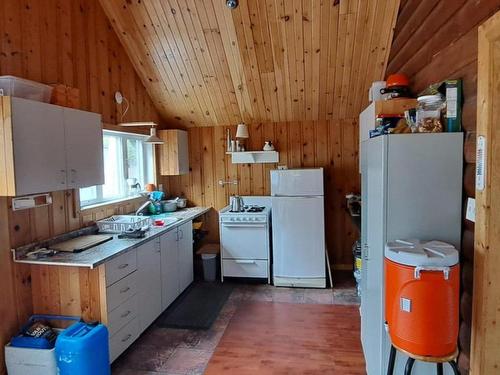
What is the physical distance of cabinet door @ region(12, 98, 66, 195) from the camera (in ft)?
7.09

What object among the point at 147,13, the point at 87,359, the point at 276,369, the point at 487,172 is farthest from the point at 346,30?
the point at 87,359

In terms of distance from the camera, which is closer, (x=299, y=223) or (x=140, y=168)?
(x=299, y=223)

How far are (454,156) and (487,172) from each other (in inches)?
9.3

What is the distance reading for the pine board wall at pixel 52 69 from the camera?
2412 mm

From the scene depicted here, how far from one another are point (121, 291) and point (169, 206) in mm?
2032

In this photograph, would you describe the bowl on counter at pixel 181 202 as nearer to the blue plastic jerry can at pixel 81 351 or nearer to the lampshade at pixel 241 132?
the lampshade at pixel 241 132

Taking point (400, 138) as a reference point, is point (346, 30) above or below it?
above

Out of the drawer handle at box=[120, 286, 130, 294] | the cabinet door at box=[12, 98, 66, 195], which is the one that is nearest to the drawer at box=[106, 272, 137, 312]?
the drawer handle at box=[120, 286, 130, 294]

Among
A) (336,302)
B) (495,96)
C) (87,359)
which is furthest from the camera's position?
(336,302)

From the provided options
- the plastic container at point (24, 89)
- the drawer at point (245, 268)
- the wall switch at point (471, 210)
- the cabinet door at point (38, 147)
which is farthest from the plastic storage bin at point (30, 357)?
the wall switch at point (471, 210)

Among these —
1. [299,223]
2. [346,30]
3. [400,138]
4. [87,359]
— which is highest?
[346,30]

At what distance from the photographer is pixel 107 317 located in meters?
2.53

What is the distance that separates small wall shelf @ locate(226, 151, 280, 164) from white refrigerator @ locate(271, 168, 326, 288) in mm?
638

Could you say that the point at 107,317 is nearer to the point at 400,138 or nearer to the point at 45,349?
the point at 45,349
